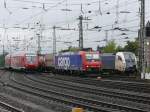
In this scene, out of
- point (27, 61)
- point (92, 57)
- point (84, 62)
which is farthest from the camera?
point (27, 61)

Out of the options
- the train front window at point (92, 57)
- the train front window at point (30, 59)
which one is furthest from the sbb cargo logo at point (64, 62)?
the train front window at point (30, 59)

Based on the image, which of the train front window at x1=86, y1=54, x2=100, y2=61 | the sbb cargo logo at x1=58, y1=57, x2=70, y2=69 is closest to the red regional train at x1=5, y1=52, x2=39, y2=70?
the sbb cargo logo at x1=58, y1=57, x2=70, y2=69

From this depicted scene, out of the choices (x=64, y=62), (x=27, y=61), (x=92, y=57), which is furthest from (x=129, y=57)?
(x=27, y=61)

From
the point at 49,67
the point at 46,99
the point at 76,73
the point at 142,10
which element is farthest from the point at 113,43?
the point at 46,99

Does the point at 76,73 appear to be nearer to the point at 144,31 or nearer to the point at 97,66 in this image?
the point at 97,66

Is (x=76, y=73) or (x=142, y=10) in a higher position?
(x=142, y=10)

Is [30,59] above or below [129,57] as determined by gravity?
below

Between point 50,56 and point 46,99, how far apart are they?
42.6 meters

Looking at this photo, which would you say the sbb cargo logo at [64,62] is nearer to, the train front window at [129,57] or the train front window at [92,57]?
the train front window at [92,57]

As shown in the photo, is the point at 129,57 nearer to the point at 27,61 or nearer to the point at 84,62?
the point at 84,62

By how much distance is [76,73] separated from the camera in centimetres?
5403

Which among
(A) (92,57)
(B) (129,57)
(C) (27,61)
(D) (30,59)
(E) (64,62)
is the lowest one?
(C) (27,61)

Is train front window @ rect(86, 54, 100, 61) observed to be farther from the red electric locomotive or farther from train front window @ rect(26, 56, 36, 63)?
train front window @ rect(26, 56, 36, 63)

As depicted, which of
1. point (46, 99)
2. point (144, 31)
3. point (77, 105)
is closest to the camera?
point (77, 105)
